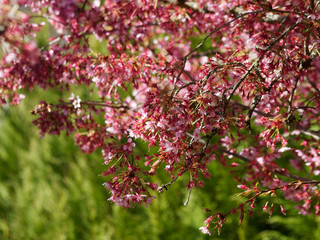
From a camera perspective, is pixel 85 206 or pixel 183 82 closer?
pixel 183 82

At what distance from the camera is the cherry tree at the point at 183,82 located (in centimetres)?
150

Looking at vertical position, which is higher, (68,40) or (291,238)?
(68,40)

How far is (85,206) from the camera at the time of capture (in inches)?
175

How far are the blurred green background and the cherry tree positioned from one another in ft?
1.36

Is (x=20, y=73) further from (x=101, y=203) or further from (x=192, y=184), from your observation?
(x=101, y=203)

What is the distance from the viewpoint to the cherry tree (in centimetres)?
150

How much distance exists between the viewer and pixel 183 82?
1793 millimetres

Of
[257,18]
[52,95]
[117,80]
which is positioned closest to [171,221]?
[117,80]

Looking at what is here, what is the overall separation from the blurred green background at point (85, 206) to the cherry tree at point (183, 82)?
16.4 inches

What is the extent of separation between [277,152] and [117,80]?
92cm

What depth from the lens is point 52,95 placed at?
20.9 feet

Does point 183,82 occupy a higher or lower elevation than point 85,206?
lower

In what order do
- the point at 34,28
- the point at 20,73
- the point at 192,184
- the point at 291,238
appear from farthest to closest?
1. the point at 291,238
2. the point at 20,73
3. the point at 34,28
4. the point at 192,184

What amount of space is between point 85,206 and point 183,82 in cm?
308
